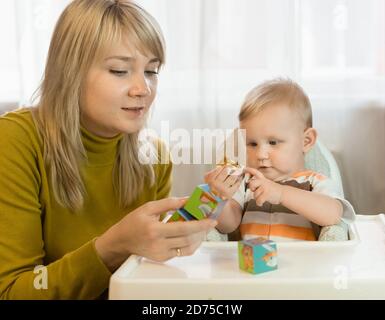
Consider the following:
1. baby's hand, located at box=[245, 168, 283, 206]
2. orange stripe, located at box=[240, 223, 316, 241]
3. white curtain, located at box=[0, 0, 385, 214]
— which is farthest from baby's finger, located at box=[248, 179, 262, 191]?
white curtain, located at box=[0, 0, 385, 214]

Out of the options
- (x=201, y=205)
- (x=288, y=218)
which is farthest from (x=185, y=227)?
(x=288, y=218)

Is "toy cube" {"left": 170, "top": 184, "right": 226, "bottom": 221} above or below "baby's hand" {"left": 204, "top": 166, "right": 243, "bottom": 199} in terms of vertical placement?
below

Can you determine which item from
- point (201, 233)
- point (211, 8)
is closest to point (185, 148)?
point (211, 8)

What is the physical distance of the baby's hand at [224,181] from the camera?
A: 859mm

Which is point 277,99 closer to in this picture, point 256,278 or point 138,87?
point 138,87

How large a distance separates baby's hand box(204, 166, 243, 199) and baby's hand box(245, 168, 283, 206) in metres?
0.12

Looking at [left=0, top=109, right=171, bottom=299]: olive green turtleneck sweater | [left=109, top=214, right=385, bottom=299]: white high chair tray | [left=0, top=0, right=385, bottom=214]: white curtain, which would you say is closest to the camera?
[left=109, top=214, right=385, bottom=299]: white high chair tray

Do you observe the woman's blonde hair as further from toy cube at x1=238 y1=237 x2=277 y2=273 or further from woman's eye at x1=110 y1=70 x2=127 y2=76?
toy cube at x1=238 y1=237 x2=277 y2=273

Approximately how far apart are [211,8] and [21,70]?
2.23 feet

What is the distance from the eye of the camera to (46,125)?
1.13 meters

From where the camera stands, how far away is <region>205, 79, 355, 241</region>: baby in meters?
1.03

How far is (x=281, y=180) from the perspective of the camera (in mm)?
1161

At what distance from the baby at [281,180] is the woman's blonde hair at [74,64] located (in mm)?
226
